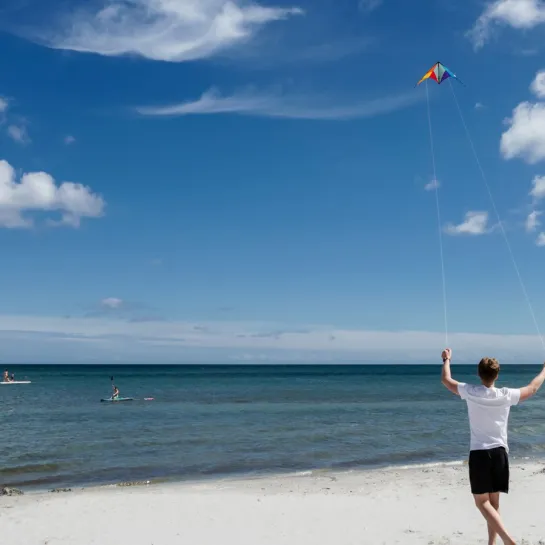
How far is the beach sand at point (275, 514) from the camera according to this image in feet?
27.7

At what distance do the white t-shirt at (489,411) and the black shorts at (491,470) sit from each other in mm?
69

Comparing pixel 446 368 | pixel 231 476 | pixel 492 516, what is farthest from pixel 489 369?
pixel 231 476

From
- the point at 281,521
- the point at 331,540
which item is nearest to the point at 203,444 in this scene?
the point at 281,521

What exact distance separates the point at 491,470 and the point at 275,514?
5.30m

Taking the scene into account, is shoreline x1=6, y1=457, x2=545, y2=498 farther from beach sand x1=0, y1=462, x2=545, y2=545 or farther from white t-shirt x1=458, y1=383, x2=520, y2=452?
white t-shirt x1=458, y1=383, x2=520, y2=452

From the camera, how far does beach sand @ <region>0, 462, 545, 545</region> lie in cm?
845

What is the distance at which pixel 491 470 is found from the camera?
5652 mm

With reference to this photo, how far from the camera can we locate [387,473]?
596 inches

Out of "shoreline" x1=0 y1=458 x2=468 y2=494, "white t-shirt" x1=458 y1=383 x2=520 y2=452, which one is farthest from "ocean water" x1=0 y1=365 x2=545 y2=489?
"white t-shirt" x1=458 y1=383 x2=520 y2=452

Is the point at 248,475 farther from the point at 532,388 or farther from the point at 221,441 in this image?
the point at 532,388

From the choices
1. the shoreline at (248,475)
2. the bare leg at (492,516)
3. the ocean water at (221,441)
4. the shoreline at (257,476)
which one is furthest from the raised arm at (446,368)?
the ocean water at (221,441)

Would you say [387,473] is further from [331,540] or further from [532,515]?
[331,540]

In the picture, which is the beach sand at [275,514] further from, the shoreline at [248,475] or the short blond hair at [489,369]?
the short blond hair at [489,369]

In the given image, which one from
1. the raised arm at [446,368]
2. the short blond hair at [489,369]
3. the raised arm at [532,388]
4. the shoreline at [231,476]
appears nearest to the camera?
the short blond hair at [489,369]
